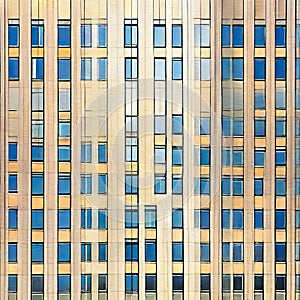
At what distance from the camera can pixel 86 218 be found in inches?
103

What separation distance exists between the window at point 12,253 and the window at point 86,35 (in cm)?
60

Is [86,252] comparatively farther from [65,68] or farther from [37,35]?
[37,35]

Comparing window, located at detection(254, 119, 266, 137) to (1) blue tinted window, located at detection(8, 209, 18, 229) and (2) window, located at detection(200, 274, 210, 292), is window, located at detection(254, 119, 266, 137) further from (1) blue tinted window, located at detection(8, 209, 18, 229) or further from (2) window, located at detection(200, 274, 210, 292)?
(1) blue tinted window, located at detection(8, 209, 18, 229)

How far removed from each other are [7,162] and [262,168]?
720mm

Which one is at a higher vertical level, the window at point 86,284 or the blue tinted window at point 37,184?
the blue tinted window at point 37,184

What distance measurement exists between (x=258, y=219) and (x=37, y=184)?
633 millimetres

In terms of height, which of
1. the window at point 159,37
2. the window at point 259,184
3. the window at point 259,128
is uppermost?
the window at point 159,37

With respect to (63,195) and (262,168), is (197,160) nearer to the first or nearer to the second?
(262,168)

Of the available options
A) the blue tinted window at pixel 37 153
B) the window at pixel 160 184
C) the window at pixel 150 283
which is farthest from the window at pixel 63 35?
the window at pixel 150 283

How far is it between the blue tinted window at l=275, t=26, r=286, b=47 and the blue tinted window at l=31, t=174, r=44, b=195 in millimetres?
765

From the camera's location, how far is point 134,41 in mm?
2604

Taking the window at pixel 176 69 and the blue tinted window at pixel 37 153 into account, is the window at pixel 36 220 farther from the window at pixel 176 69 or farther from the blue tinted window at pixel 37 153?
the window at pixel 176 69

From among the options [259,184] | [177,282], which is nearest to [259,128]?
[259,184]

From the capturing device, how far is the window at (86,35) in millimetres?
2607
